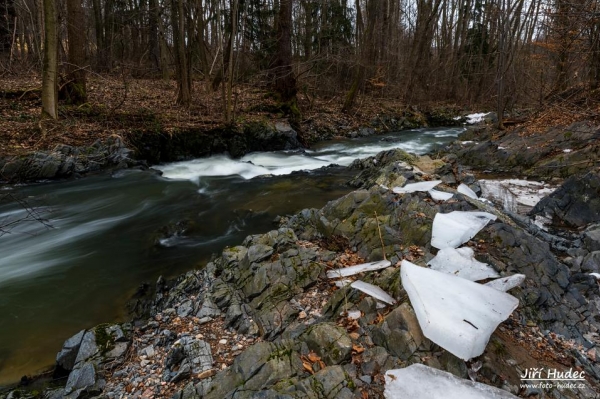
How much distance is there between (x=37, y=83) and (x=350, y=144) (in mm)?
12014

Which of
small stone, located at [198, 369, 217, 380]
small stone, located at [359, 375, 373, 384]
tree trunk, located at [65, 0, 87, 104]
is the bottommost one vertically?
small stone, located at [198, 369, 217, 380]

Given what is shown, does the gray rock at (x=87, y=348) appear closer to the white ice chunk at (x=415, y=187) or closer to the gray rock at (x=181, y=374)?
the gray rock at (x=181, y=374)

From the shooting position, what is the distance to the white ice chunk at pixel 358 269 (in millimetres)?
3604

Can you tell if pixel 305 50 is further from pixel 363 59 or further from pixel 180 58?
pixel 180 58

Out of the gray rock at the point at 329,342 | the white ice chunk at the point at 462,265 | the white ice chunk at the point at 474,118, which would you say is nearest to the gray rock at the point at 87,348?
the gray rock at the point at 329,342

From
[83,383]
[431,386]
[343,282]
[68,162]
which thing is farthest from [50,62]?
[431,386]

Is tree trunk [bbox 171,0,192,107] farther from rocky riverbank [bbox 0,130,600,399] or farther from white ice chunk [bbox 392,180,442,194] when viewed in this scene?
white ice chunk [bbox 392,180,442,194]

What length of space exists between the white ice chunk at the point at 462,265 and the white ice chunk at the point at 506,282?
0.31 ft

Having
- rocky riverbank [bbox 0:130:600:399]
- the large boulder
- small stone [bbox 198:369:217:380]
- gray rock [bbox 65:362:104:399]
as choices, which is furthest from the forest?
gray rock [bbox 65:362:104:399]

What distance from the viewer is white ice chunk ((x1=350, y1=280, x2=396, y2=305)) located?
302 cm

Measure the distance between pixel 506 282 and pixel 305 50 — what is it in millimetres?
20922

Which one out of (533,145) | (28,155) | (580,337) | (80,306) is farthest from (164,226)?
(533,145)

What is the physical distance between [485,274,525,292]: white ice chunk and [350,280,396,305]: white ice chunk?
0.89m

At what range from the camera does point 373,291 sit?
10.3 ft
